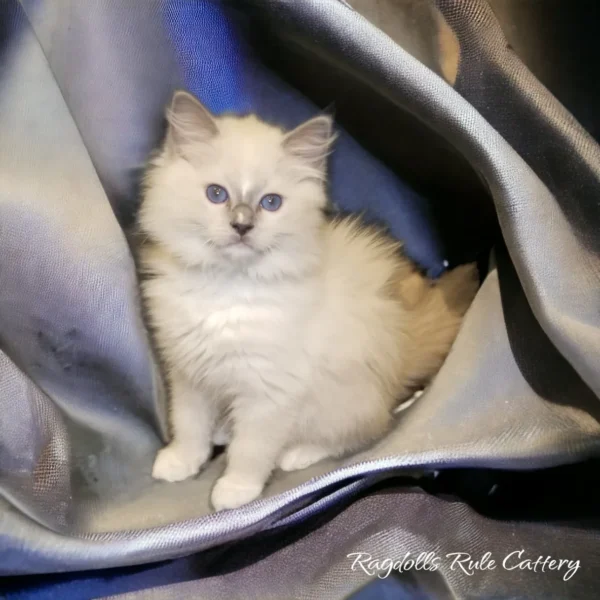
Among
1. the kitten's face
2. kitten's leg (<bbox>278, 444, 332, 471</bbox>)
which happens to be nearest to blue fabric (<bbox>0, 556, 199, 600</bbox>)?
kitten's leg (<bbox>278, 444, 332, 471</bbox>)

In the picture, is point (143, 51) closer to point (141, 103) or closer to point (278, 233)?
point (141, 103)

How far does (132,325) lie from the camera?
1.03 metres

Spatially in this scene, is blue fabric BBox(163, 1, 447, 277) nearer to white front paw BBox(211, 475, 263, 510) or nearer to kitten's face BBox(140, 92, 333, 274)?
kitten's face BBox(140, 92, 333, 274)

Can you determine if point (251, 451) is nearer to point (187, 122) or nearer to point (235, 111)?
point (187, 122)

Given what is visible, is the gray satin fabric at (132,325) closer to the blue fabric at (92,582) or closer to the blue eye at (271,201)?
the blue fabric at (92,582)

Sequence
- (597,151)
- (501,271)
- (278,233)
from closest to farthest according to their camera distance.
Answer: (597,151) < (278,233) < (501,271)

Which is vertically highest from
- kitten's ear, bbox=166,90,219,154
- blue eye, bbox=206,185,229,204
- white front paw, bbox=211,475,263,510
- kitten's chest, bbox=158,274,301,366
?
kitten's ear, bbox=166,90,219,154

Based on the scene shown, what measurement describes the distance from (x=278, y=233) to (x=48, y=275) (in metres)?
0.37

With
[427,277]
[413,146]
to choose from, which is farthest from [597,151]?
[427,277]

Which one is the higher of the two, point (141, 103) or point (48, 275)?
point (141, 103)

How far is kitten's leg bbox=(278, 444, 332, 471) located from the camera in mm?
1137

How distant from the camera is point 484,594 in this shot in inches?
33.1

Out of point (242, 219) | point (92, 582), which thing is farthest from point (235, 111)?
point (92, 582)

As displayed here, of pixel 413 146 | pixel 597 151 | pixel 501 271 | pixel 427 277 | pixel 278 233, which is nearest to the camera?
pixel 597 151
